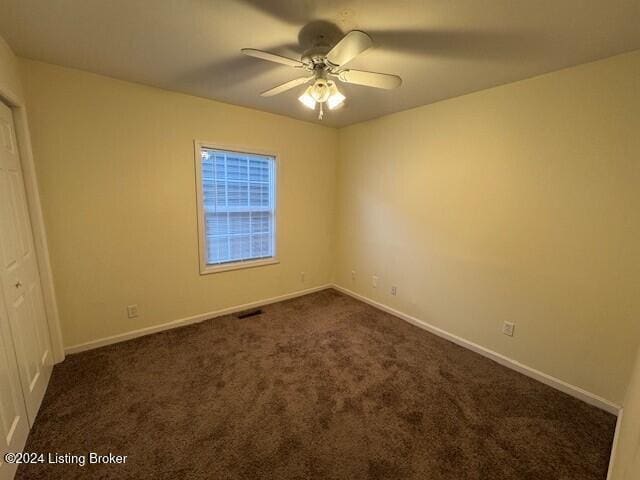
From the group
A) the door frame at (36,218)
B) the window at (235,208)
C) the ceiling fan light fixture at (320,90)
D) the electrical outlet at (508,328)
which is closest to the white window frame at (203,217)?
the window at (235,208)

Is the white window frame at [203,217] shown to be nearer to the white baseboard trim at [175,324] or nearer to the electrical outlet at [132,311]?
the white baseboard trim at [175,324]

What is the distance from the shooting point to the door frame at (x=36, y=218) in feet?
6.02

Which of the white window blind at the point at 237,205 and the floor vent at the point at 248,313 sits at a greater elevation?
the white window blind at the point at 237,205

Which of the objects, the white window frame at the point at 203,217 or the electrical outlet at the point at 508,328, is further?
the white window frame at the point at 203,217

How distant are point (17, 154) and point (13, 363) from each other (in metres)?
1.38

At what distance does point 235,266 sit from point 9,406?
1964 mm

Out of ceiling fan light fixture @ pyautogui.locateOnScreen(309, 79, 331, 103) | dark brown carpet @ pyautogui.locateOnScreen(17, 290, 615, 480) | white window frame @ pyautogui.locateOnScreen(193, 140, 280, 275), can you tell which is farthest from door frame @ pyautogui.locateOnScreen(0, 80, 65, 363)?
ceiling fan light fixture @ pyautogui.locateOnScreen(309, 79, 331, 103)

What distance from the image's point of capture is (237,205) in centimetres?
312

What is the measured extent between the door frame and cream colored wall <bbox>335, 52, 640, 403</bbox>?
10.1 feet

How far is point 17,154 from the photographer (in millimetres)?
1847

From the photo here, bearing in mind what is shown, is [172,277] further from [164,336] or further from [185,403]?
[185,403]

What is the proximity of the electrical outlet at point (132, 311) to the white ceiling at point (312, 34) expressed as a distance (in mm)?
1999

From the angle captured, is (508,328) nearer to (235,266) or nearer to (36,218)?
(235,266)

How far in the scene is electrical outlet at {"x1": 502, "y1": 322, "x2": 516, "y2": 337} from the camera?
7.44ft
